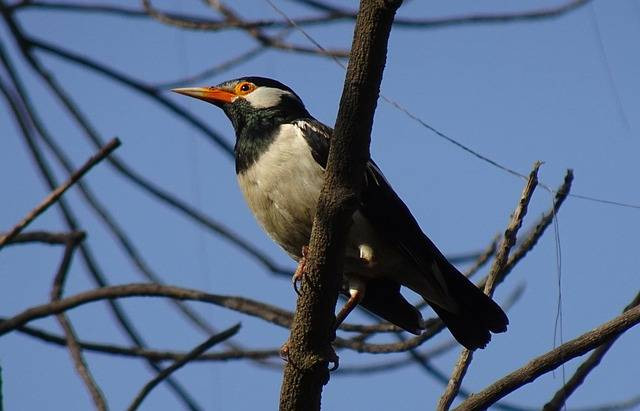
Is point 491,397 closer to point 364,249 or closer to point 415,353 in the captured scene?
point 364,249

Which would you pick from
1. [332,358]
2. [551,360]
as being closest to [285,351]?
[332,358]

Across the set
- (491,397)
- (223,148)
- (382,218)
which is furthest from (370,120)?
(223,148)

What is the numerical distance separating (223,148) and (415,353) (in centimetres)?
137

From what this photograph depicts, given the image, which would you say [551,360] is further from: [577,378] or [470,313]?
[470,313]

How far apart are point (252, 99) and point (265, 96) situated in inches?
2.6

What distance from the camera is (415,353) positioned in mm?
4742

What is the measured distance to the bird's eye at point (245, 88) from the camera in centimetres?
491

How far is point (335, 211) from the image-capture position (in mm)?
3074

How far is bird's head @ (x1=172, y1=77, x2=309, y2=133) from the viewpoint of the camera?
4598mm

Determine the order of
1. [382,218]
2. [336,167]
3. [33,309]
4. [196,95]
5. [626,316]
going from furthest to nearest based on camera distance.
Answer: [196,95] < [382,218] < [33,309] < [336,167] < [626,316]

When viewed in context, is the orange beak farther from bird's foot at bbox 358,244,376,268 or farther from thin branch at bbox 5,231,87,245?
thin branch at bbox 5,231,87,245

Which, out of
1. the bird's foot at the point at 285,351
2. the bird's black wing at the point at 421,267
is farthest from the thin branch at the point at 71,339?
the bird's black wing at the point at 421,267

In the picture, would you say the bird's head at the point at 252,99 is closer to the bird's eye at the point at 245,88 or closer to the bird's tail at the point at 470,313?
the bird's eye at the point at 245,88

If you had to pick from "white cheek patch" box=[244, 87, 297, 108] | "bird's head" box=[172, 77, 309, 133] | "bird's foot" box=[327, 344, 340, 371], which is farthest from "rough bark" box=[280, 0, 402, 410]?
"white cheek patch" box=[244, 87, 297, 108]
